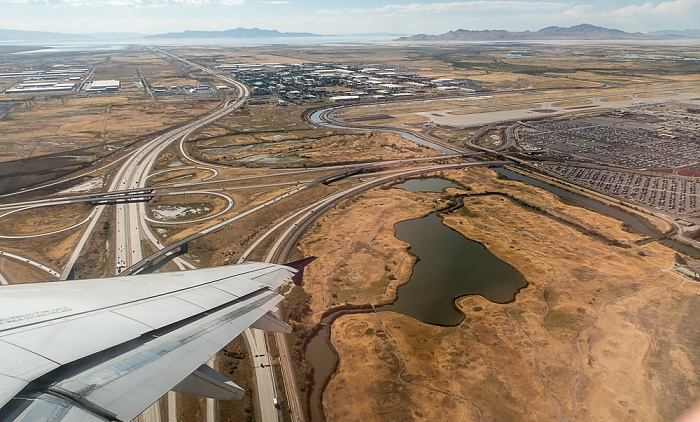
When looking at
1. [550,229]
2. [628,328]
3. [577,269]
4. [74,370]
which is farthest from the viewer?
[550,229]

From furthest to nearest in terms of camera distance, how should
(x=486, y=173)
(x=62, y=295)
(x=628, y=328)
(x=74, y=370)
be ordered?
(x=486, y=173) < (x=628, y=328) < (x=62, y=295) < (x=74, y=370)

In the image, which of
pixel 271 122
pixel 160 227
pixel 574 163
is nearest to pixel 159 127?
pixel 271 122

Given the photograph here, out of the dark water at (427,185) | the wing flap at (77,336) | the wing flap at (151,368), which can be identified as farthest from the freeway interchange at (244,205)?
the wing flap at (77,336)

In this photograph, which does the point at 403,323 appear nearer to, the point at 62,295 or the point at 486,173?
the point at 62,295

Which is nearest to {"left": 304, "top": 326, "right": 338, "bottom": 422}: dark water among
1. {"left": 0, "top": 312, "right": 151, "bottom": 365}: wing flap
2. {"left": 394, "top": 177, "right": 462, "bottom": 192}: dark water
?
{"left": 0, "top": 312, "right": 151, "bottom": 365}: wing flap

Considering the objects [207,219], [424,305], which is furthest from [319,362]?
[207,219]

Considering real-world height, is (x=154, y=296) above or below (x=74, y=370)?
below
